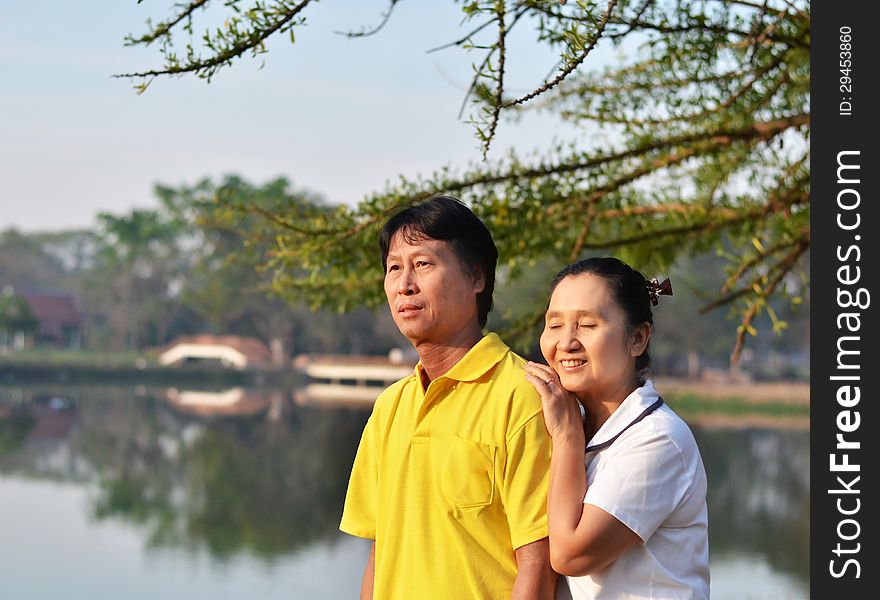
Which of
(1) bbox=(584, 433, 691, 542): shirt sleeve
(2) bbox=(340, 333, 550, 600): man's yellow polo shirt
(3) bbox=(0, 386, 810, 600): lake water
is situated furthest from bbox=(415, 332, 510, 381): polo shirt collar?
(3) bbox=(0, 386, 810, 600): lake water

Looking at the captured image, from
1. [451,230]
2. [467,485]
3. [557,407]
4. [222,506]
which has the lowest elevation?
[222,506]

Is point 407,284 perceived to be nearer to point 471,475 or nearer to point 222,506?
point 471,475

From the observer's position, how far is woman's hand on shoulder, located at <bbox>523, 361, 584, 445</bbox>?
4.91ft

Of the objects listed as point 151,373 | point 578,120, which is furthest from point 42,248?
point 578,120

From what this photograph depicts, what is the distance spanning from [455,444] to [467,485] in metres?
0.06

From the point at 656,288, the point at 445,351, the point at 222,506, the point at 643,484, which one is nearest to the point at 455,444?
the point at 445,351

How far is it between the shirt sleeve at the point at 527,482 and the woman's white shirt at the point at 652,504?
0.07 m

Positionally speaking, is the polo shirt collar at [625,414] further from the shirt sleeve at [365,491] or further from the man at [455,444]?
the shirt sleeve at [365,491]

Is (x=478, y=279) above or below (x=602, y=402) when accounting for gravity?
above

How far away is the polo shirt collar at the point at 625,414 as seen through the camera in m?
1.53

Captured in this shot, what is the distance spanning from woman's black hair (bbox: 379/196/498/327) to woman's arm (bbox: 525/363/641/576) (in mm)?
244

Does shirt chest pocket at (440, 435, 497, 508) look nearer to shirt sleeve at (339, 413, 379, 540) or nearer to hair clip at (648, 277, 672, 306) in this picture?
shirt sleeve at (339, 413, 379, 540)

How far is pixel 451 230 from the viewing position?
5.27 feet
